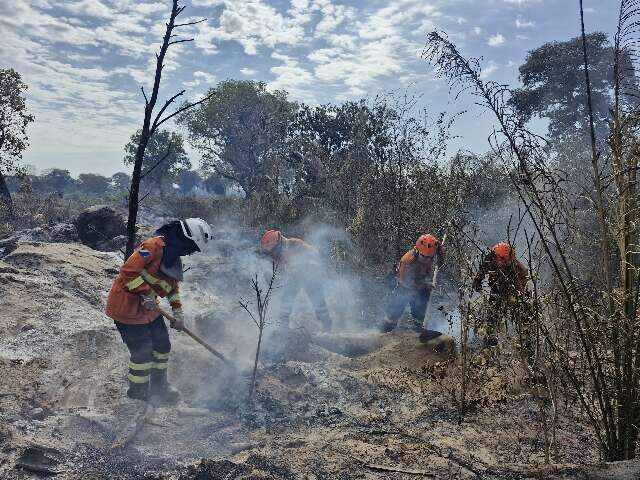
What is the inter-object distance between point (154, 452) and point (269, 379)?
158 centimetres

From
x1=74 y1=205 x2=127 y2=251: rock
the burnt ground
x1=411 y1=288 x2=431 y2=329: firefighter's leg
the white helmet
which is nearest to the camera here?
the burnt ground

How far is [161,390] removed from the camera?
4910 millimetres

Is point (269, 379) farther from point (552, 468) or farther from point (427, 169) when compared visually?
point (427, 169)

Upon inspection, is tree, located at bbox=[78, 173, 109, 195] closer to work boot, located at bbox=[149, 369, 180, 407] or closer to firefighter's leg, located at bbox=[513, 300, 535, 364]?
work boot, located at bbox=[149, 369, 180, 407]

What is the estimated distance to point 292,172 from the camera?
22.9m

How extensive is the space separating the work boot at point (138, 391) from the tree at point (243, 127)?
63.4 feet

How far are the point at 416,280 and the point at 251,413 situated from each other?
3.79 metres

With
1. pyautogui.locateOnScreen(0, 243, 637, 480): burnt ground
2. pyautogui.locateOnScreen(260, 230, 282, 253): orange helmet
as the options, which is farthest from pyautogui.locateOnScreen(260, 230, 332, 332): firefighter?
pyautogui.locateOnScreen(0, 243, 637, 480): burnt ground

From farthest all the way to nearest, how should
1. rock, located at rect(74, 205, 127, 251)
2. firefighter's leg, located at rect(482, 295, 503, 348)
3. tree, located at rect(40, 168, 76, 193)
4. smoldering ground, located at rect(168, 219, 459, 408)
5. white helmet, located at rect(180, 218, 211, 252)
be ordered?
tree, located at rect(40, 168, 76, 193) < rock, located at rect(74, 205, 127, 251) < smoldering ground, located at rect(168, 219, 459, 408) < white helmet, located at rect(180, 218, 211, 252) < firefighter's leg, located at rect(482, 295, 503, 348)

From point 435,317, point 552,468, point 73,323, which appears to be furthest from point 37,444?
point 435,317

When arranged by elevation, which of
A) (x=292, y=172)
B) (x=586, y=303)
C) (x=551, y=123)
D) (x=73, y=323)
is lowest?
(x=73, y=323)

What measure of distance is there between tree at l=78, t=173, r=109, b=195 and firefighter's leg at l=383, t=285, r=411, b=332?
5800 cm

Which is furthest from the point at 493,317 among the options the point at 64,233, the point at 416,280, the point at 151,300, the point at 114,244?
the point at 64,233

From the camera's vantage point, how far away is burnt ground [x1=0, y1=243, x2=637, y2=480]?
11.1 feet
